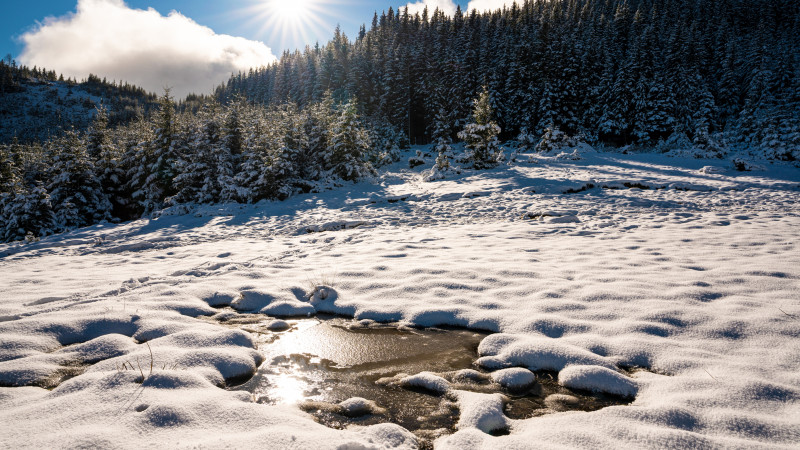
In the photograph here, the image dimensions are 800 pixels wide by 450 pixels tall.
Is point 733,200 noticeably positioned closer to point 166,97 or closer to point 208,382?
point 208,382

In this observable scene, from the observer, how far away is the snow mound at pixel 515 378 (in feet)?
9.46

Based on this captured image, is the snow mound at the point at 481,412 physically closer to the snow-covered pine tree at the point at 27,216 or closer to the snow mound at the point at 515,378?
the snow mound at the point at 515,378

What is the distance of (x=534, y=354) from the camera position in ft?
10.7

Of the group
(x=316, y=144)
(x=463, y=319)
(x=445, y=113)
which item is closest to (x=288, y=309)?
(x=463, y=319)

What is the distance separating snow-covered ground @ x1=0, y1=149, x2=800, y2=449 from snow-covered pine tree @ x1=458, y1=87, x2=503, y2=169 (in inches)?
512

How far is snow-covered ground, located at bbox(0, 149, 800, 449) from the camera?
2156 millimetres

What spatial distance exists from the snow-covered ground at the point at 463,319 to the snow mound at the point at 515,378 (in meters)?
0.04

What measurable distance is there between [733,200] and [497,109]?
33.0 meters

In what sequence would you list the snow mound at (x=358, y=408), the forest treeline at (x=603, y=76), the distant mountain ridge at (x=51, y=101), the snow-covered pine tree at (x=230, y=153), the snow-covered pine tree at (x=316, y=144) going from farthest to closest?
the distant mountain ridge at (x=51, y=101)
the forest treeline at (x=603, y=76)
the snow-covered pine tree at (x=316, y=144)
the snow-covered pine tree at (x=230, y=153)
the snow mound at (x=358, y=408)

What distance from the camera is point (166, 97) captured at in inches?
844

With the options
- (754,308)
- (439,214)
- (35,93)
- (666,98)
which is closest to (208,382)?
(754,308)

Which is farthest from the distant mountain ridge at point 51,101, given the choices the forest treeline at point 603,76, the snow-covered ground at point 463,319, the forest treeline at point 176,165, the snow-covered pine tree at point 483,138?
the snow-covered ground at point 463,319

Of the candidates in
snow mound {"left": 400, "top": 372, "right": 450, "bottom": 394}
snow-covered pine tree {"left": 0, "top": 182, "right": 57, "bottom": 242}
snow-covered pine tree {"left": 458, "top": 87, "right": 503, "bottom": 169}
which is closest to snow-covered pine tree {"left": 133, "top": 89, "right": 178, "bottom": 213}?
snow-covered pine tree {"left": 0, "top": 182, "right": 57, "bottom": 242}

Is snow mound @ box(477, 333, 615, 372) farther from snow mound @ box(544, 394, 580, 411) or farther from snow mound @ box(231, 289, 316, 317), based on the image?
snow mound @ box(231, 289, 316, 317)
